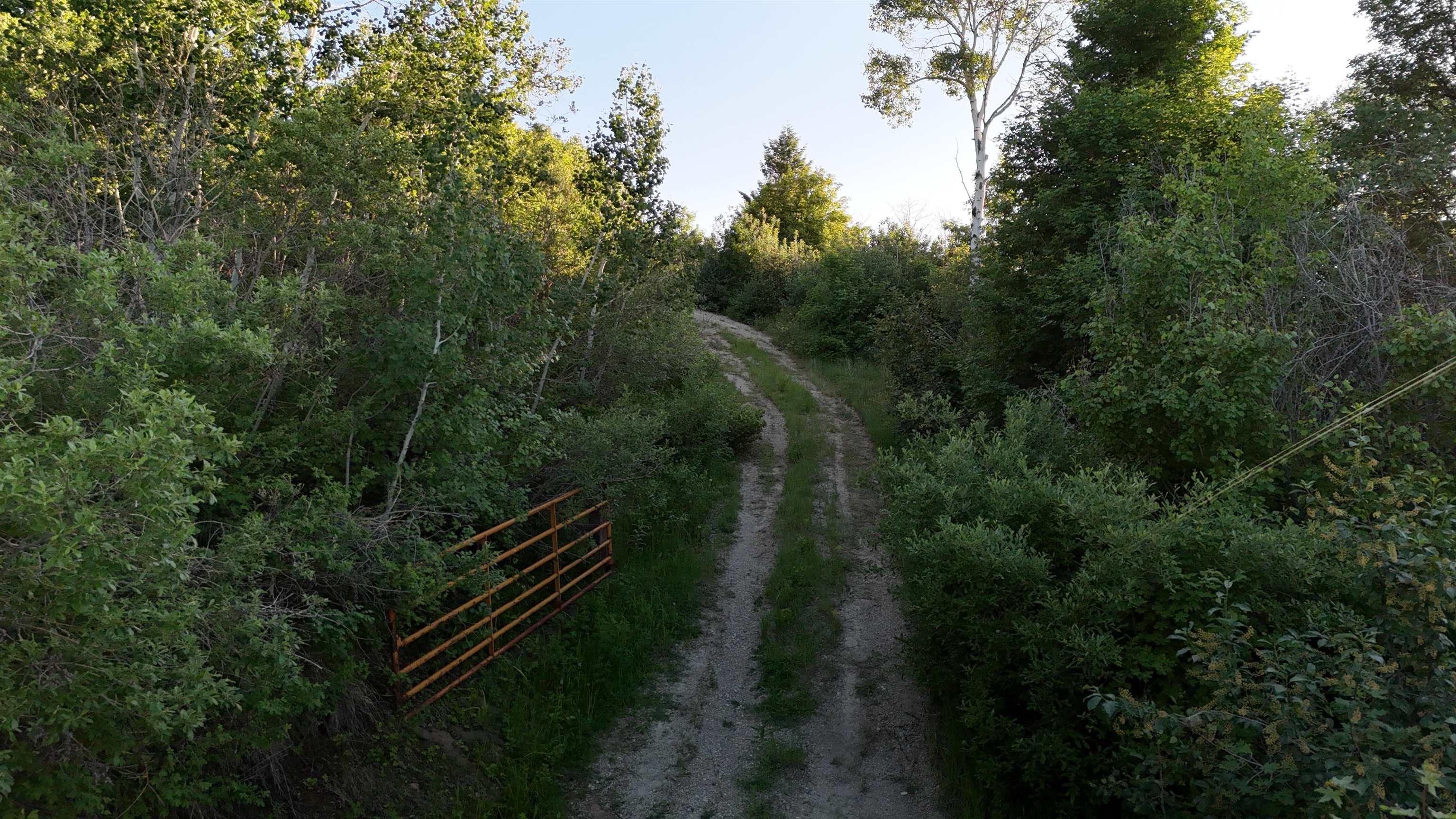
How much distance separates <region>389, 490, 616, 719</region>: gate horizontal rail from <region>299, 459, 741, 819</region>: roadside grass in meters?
0.17

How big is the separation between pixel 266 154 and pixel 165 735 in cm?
706

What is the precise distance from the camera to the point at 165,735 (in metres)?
3.65

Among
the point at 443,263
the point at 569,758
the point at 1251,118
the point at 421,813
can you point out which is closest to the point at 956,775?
the point at 569,758

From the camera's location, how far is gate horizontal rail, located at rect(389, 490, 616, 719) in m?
7.10

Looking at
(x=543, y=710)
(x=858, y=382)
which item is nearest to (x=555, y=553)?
(x=543, y=710)

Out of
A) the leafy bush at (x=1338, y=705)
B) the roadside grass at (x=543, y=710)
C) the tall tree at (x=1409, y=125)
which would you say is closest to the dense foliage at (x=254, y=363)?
the roadside grass at (x=543, y=710)

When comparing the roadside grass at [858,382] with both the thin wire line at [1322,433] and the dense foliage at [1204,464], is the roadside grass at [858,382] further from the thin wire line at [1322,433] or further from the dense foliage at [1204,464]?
the thin wire line at [1322,433]

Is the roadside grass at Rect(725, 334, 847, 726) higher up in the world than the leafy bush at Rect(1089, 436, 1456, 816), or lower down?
lower down

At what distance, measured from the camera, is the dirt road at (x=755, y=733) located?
22.7 feet

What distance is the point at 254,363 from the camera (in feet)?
17.7

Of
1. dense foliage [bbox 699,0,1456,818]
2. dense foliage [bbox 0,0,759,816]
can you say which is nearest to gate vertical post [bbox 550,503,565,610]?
dense foliage [bbox 0,0,759,816]

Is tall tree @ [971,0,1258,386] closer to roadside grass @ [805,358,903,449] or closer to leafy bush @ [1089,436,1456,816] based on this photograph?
roadside grass @ [805,358,903,449]

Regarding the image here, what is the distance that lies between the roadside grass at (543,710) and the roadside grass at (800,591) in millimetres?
1084

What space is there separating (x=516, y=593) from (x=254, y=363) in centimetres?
469
